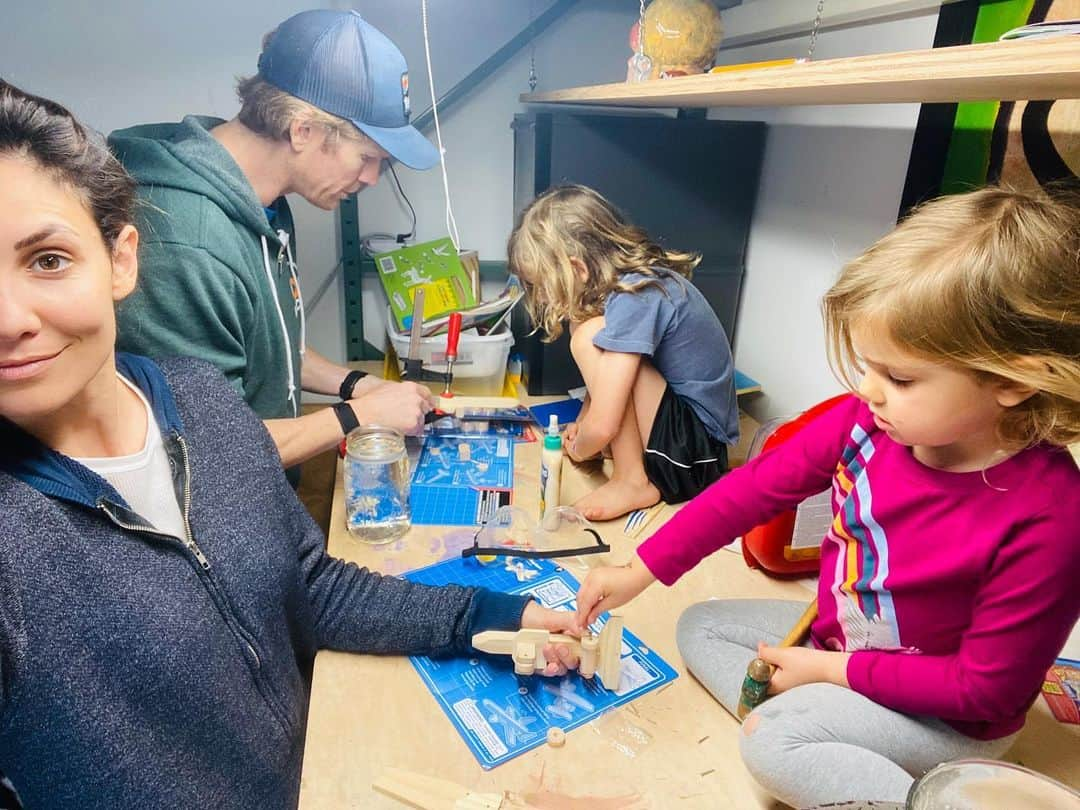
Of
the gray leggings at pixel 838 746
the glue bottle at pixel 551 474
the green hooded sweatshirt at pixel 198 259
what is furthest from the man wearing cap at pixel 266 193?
the gray leggings at pixel 838 746

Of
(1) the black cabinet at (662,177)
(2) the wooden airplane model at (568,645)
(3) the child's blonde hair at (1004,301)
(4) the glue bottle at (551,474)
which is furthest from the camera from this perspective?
(1) the black cabinet at (662,177)

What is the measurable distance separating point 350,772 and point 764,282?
1319 millimetres

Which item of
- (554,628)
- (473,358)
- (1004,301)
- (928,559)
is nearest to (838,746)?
(928,559)

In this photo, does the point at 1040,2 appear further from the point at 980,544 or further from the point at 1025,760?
the point at 1025,760

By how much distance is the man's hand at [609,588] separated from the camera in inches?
32.4

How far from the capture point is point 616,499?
118 centimetres

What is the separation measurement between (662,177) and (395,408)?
770 millimetres

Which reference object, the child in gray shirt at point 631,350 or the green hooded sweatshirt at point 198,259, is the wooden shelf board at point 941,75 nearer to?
the child in gray shirt at point 631,350

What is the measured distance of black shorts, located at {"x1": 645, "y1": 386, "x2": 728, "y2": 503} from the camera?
1.22 metres

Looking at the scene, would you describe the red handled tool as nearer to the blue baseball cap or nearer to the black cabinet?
the black cabinet

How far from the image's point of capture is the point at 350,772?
2.20ft

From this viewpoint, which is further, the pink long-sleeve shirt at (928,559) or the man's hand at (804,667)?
the man's hand at (804,667)

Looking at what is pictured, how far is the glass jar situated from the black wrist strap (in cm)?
7

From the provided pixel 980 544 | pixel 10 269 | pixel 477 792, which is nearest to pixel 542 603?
pixel 477 792
